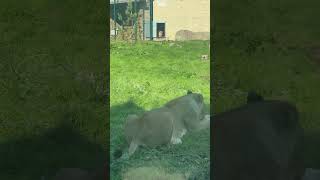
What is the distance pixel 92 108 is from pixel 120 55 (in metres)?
0.40

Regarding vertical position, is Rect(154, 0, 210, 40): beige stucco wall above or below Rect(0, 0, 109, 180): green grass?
above

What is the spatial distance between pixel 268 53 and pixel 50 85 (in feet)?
4.75

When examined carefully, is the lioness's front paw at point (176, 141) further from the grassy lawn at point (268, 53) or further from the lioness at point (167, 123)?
the grassy lawn at point (268, 53)

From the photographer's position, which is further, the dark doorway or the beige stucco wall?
the dark doorway

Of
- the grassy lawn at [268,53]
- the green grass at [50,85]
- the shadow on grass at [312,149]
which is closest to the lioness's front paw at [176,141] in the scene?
the grassy lawn at [268,53]

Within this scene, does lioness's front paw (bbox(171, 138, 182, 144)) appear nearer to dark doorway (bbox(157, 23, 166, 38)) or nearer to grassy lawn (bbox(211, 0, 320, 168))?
grassy lawn (bbox(211, 0, 320, 168))

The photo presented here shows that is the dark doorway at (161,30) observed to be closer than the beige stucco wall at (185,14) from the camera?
No

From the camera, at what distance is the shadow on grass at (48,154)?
346cm

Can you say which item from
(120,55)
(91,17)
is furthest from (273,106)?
(91,17)

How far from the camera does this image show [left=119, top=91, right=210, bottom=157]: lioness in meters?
3.44

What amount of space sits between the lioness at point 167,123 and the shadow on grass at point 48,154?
27cm

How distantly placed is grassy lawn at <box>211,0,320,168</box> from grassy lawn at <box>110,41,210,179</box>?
144mm

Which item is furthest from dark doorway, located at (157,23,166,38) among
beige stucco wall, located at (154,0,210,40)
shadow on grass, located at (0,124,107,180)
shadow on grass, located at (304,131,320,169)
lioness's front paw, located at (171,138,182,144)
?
shadow on grass, located at (304,131,320,169)

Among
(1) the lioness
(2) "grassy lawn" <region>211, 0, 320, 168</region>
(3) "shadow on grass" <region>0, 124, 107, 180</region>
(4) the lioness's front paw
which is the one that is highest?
(2) "grassy lawn" <region>211, 0, 320, 168</region>
